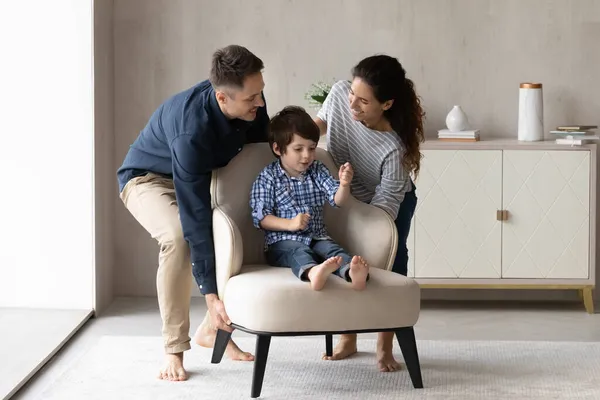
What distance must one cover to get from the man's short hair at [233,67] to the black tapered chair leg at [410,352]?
970mm

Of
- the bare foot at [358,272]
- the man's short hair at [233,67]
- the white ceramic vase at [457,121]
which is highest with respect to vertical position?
the man's short hair at [233,67]

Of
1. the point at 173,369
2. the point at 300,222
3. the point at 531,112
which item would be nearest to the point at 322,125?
the point at 300,222

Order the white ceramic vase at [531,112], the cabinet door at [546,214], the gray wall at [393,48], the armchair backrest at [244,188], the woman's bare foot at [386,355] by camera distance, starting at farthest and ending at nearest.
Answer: the gray wall at [393,48] → the white ceramic vase at [531,112] → the cabinet door at [546,214] → the woman's bare foot at [386,355] → the armchair backrest at [244,188]

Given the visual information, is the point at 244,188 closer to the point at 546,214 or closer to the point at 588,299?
the point at 546,214

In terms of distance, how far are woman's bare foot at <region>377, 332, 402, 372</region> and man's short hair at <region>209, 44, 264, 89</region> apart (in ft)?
3.52

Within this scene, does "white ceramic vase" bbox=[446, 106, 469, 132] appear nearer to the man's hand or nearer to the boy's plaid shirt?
the boy's plaid shirt

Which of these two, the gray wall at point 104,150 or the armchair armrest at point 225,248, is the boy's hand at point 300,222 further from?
the gray wall at point 104,150

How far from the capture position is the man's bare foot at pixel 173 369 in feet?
11.5

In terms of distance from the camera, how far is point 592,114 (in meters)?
4.90

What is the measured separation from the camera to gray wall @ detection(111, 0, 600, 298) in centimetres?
487

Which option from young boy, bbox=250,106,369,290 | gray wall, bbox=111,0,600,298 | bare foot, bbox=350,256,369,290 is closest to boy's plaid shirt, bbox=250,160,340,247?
young boy, bbox=250,106,369,290

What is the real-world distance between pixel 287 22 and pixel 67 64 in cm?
110

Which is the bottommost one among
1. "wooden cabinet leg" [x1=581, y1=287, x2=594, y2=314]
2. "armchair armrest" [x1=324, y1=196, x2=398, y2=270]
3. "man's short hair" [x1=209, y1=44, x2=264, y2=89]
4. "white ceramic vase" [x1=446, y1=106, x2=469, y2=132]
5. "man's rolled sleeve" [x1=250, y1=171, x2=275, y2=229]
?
"wooden cabinet leg" [x1=581, y1=287, x2=594, y2=314]

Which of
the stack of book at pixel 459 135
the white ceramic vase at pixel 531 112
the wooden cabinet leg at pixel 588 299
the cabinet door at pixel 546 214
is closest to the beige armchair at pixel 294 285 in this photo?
the stack of book at pixel 459 135
